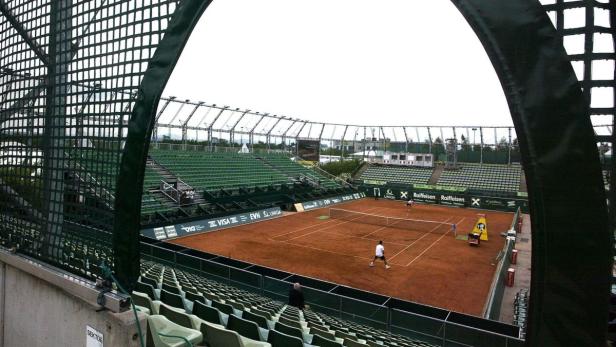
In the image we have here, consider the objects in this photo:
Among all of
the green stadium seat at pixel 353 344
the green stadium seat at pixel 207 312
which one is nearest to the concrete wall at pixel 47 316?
the green stadium seat at pixel 207 312

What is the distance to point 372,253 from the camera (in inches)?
787

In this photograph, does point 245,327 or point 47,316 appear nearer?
point 47,316

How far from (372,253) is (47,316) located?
17235 millimetres

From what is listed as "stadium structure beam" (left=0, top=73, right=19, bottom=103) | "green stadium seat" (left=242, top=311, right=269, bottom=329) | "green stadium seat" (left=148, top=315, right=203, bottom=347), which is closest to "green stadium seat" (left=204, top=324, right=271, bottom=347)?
"green stadium seat" (left=148, top=315, right=203, bottom=347)

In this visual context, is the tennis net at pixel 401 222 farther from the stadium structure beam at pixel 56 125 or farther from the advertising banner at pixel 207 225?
the stadium structure beam at pixel 56 125

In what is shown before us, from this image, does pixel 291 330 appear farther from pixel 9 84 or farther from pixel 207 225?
pixel 207 225

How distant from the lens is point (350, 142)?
211ft

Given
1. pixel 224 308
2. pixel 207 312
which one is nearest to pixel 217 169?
pixel 224 308

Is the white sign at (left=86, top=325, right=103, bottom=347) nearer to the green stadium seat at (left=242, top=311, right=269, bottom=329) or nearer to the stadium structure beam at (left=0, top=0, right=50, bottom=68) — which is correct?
the green stadium seat at (left=242, top=311, right=269, bottom=329)

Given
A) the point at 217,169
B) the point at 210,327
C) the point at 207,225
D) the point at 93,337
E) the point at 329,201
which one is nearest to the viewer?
the point at 93,337

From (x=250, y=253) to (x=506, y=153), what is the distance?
4351cm

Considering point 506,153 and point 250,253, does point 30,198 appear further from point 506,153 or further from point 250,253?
point 506,153

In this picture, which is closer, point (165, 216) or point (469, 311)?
point (469, 311)

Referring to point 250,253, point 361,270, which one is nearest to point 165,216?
point 250,253
